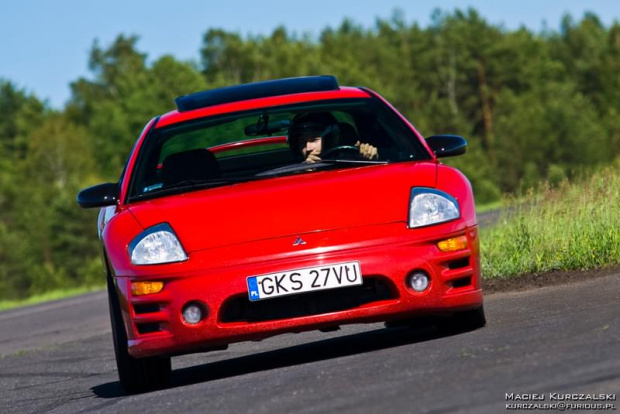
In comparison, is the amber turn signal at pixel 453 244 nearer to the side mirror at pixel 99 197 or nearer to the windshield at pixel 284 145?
the windshield at pixel 284 145

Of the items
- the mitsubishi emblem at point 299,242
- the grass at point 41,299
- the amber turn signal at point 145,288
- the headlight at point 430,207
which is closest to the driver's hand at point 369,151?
the headlight at point 430,207

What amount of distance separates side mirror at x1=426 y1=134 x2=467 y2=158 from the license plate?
4.61 feet

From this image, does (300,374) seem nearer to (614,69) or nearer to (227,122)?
(227,122)

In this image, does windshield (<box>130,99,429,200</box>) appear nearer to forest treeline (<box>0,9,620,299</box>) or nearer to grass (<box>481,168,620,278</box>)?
grass (<box>481,168,620,278</box>)

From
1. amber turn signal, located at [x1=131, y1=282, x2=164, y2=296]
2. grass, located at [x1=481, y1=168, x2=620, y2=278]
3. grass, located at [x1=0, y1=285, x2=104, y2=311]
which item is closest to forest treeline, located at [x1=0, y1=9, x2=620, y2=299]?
grass, located at [x1=0, y1=285, x2=104, y2=311]

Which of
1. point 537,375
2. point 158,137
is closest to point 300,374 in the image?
point 537,375

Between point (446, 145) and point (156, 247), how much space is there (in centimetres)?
194

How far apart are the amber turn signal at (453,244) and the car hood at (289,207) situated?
23 centimetres

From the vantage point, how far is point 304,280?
662 centimetres

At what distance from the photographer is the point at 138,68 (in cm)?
11000

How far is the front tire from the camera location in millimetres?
7238

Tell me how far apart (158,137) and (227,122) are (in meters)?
0.44

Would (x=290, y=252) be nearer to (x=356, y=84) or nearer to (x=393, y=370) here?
(x=393, y=370)

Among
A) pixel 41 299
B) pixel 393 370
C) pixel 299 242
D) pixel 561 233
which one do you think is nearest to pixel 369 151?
pixel 299 242
